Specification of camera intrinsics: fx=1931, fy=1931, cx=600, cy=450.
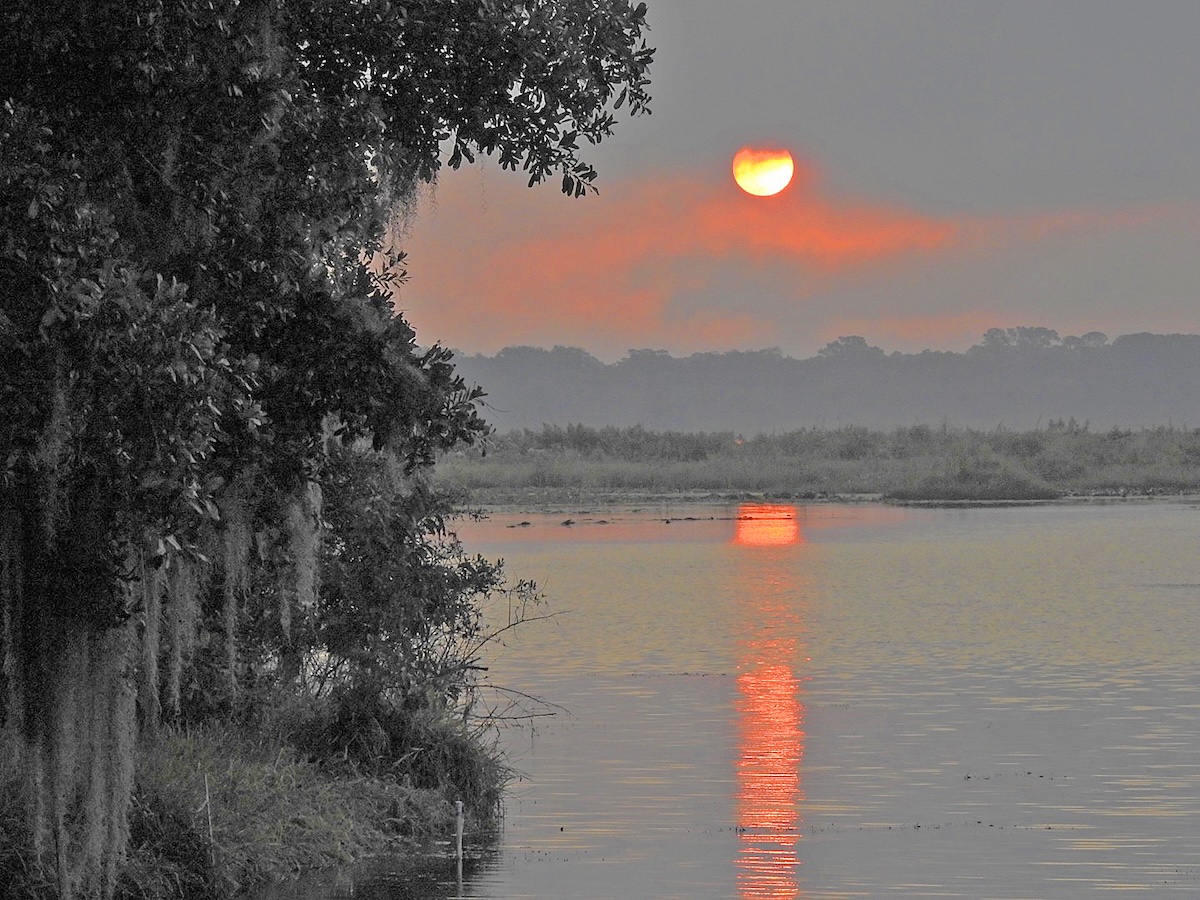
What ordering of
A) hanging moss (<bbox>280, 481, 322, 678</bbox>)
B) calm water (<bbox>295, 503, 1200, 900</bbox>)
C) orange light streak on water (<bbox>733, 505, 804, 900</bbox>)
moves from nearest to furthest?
hanging moss (<bbox>280, 481, 322, 678</bbox>), calm water (<bbox>295, 503, 1200, 900</bbox>), orange light streak on water (<bbox>733, 505, 804, 900</bbox>)

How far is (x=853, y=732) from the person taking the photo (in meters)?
23.2

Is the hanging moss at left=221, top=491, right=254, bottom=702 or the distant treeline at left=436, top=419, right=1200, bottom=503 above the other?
the distant treeline at left=436, top=419, right=1200, bottom=503

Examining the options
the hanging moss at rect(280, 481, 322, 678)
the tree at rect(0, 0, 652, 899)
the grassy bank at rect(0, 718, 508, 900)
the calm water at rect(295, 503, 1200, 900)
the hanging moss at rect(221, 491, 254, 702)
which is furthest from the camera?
the calm water at rect(295, 503, 1200, 900)

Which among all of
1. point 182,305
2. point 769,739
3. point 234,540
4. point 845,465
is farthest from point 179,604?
point 845,465

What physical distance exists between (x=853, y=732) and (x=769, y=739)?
1300 mm

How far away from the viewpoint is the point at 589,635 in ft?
116

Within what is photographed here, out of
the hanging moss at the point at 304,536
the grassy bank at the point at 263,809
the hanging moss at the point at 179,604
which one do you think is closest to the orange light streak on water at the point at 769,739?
the grassy bank at the point at 263,809

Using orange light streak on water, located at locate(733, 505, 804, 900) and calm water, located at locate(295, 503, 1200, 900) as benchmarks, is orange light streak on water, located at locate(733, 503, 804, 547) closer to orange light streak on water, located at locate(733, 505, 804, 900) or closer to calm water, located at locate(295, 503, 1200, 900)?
calm water, located at locate(295, 503, 1200, 900)

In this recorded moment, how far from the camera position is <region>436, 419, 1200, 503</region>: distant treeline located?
93.6 meters

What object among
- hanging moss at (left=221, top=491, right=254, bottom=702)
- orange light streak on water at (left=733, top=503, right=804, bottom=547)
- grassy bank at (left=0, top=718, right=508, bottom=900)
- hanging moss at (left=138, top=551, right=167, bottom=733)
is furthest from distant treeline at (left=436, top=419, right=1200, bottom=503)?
hanging moss at (left=138, top=551, right=167, bottom=733)

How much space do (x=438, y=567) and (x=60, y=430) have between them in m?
6.48

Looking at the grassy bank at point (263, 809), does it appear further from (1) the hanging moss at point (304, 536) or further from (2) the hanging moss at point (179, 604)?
(1) the hanging moss at point (304, 536)

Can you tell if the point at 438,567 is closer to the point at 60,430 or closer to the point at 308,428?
the point at 308,428

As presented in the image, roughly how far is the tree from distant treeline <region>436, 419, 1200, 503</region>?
7451 cm
